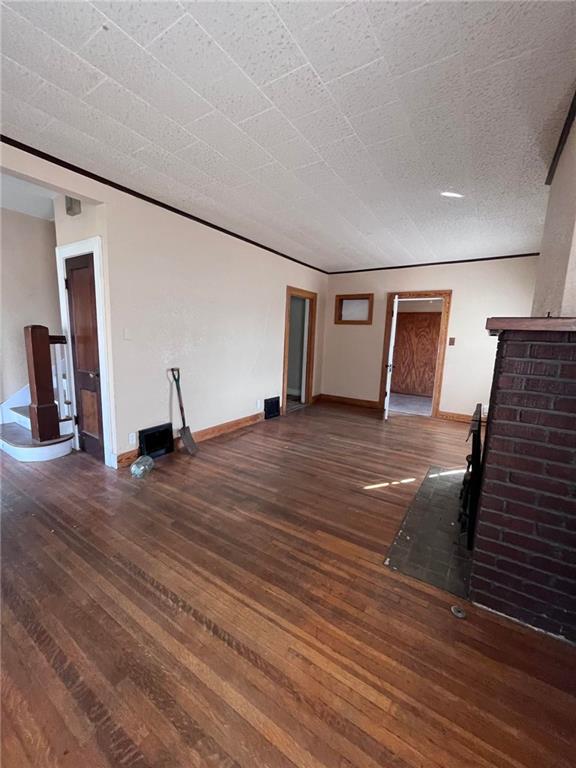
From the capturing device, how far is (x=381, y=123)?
6.27 feet

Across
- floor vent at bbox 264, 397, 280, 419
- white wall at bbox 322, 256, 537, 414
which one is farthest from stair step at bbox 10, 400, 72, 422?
white wall at bbox 322, 256, 537, 414

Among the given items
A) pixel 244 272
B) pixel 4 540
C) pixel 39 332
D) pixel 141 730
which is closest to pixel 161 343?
pixel 39 332

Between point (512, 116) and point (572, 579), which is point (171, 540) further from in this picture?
point (512, 116)

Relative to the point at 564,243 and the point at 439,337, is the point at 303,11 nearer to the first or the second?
the point at 564,243

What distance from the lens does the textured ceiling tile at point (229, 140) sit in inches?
77.6

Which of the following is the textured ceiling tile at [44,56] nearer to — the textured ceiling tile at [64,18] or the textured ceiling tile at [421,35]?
the textured ceiling tile at [64,18]

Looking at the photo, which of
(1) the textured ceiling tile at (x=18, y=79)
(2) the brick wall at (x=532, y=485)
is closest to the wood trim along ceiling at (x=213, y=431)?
(1) the textured ceiling tile at (x=18, y=79)

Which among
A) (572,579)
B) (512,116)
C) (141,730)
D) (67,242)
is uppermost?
(512,116)

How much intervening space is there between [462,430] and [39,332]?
5.67 m

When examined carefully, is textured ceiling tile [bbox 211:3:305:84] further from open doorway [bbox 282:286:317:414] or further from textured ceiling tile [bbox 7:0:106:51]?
open doorway [bbox 282:286:317:414]

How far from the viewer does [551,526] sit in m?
1.52

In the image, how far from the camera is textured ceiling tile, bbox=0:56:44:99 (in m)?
1.60

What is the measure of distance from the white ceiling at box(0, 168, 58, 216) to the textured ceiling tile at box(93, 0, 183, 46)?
78.0 inches

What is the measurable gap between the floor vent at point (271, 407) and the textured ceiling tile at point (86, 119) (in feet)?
12.0
